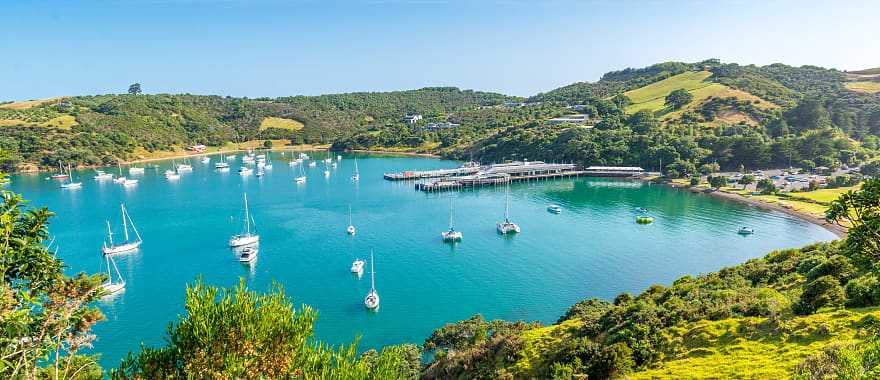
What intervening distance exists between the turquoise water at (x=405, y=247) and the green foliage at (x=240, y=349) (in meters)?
24.4

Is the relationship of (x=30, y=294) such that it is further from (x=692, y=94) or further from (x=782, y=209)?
(x=692, y=94)

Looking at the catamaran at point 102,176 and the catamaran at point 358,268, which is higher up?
the catamaran at point 102,176

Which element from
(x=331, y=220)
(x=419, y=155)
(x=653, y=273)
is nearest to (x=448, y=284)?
(x=653, y=273)

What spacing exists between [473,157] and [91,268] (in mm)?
116366

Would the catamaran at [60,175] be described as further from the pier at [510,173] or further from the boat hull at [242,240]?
the boat hull at [242,240]

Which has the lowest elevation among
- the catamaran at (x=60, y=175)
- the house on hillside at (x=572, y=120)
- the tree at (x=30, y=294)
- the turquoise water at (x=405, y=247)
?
the turquoise water at (x=405, y=247)

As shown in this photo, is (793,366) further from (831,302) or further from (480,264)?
(480,264)

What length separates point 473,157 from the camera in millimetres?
161750

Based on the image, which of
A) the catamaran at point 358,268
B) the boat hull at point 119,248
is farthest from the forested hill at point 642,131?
the catamaran at point 358,268

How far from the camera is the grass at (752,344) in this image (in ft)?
66.8

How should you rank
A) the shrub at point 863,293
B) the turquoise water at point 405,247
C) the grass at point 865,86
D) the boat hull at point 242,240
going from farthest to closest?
the grass at point 865,86 → the boat hull at point 242,240 → the turquoise water at point 405,247 → the shrub at point 863,293

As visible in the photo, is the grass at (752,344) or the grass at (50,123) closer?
the grass at (752,344)

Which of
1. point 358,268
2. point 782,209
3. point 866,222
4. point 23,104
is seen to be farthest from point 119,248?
point 23,104

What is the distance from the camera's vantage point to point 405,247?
6781 centimetres
